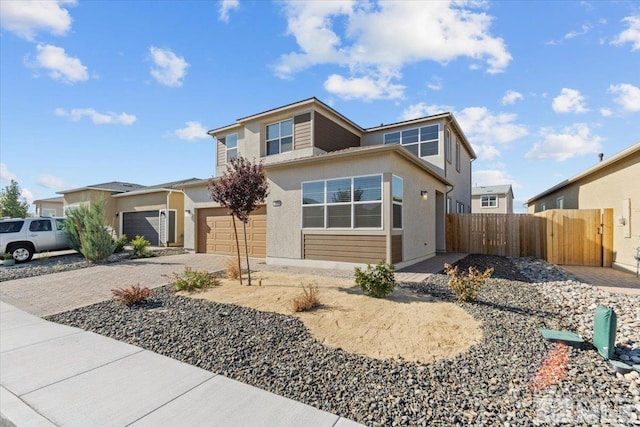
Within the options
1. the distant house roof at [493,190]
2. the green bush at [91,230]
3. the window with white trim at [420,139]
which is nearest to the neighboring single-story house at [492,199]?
the distant house roof at [493,190]

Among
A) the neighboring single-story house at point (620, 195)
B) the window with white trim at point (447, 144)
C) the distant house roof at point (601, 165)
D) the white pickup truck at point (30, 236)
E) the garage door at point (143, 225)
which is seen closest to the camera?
the distant house roof at point (601, 165)

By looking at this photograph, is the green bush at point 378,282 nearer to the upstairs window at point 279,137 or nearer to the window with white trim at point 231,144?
the upstairs window at point 279,137

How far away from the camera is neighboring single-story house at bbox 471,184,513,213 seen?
3184 cm

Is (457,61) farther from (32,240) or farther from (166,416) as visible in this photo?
(32,240)

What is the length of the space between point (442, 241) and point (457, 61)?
8.00 m

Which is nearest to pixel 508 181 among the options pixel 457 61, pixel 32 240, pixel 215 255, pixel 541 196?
pixel 541 196

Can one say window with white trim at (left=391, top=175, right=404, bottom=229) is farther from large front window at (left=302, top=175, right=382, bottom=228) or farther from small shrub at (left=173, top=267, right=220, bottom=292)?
small shrub at (left=173, top=267, right=220, bottom=292)

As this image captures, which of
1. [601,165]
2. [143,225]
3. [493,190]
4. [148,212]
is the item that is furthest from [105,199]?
[493,190]

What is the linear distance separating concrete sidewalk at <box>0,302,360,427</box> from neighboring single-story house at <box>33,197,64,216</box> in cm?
3748

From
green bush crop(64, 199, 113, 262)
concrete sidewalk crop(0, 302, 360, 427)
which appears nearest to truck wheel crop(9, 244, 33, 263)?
green bush crop(64, 199, 113, 262)

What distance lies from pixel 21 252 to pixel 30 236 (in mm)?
721

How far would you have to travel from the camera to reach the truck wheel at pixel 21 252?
12164mm

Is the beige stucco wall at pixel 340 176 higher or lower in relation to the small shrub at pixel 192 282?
higher

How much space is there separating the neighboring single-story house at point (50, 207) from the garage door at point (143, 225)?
1932 cm
